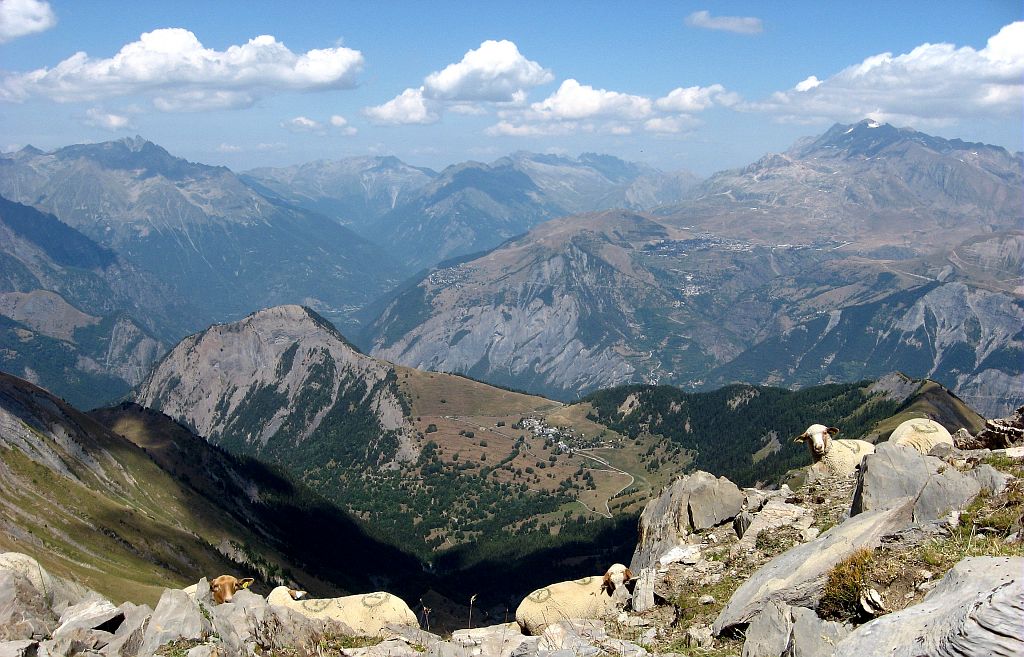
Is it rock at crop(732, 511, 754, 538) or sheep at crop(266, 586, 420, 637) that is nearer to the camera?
sheep at crop(266, 586, 420, 637)

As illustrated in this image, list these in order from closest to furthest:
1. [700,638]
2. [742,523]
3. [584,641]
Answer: [700,638] → [584,641] → [742,523]

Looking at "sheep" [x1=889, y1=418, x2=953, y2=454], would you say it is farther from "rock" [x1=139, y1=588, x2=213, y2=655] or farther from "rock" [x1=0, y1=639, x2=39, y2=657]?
"rock" [x1=0, y1=639, x2=39, y2=657]

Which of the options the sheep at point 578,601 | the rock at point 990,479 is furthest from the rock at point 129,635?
the rock at point 990,479

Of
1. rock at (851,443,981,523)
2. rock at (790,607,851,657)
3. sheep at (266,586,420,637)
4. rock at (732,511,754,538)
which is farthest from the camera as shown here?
rock at (732,511,754,538)

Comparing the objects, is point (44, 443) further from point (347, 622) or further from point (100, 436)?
point (347, 622)

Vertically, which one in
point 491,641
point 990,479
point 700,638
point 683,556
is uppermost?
point 990,479

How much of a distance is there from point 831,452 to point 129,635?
1141 inches

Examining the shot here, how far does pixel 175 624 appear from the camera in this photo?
2234cm

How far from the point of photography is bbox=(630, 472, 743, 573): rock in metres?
33.9

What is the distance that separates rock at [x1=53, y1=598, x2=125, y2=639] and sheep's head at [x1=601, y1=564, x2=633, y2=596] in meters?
17.3

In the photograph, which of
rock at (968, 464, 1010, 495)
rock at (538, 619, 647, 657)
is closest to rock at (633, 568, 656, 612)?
rock at (538, 619, 647, 657)

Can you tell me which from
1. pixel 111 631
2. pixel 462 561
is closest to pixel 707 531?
pixel 111 631

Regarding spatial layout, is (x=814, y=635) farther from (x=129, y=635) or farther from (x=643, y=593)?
(x=129, y=635)

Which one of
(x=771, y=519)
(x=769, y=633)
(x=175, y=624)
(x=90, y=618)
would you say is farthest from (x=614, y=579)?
(x=90, y=618)
